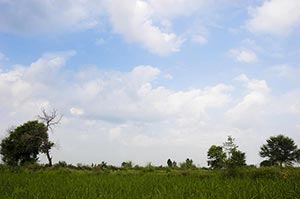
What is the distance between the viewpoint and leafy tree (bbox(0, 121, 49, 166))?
102 ft

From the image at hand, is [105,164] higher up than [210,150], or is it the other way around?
[210,150]

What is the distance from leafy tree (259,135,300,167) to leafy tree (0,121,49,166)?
926 inches

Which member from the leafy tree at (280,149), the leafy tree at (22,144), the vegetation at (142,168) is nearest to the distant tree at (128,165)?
the vegetation at (142,168)

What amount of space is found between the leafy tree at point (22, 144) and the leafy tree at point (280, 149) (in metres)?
23.5

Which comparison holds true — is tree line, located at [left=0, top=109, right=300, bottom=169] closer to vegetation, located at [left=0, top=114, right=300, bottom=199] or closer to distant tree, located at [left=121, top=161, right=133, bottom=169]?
vegetation, located at [left=0, top=114, right=300, bottom=199]

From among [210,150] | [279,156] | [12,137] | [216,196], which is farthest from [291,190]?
[12,137]

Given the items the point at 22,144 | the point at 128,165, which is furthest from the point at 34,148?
the point at 128,165

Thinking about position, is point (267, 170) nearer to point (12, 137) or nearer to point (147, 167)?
point (147, 167)

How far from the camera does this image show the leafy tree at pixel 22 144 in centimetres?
3111

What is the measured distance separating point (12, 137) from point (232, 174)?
3066 cm

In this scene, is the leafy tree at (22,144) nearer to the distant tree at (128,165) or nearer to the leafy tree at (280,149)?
the distant tree at (128,165)

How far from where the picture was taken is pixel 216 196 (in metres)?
5.93

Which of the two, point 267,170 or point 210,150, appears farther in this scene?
point 210,150

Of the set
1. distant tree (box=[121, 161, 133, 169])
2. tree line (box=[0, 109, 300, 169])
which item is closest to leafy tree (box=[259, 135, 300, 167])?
tree line (box=[0, 109, 300, 169])
